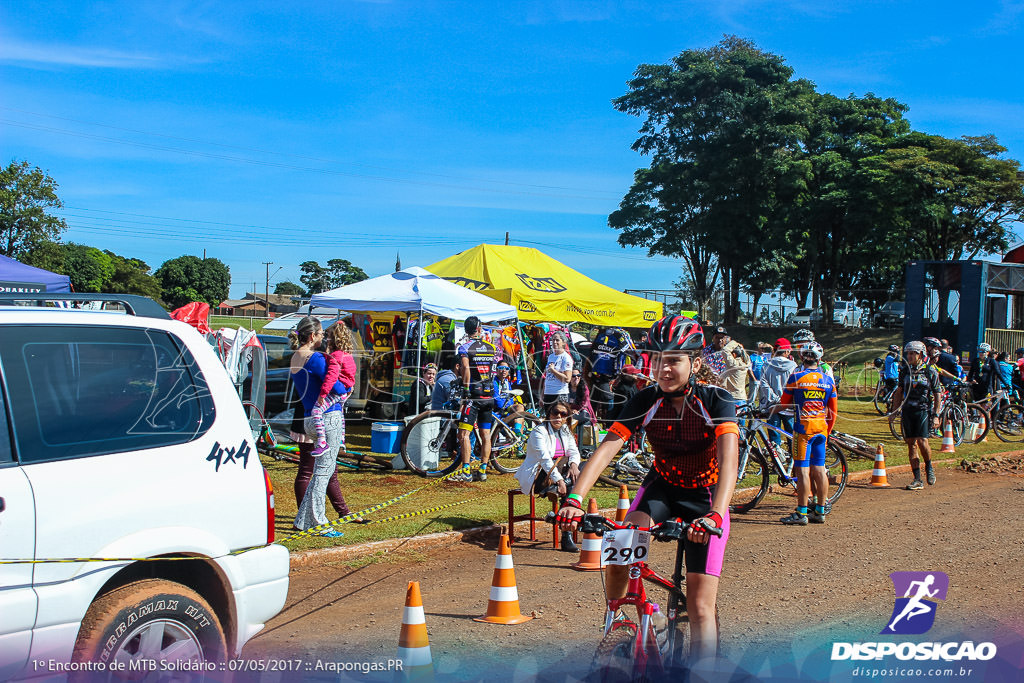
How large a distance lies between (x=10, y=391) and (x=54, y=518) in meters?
0.56

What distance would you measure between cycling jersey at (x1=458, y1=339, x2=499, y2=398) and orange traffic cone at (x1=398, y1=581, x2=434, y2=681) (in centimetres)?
711

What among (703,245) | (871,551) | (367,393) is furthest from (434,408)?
(703,245)

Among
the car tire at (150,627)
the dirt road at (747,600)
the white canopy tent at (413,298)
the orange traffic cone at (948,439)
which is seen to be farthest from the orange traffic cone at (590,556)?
the orange traffic cone at (948,439)

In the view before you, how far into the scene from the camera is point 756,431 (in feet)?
30.5

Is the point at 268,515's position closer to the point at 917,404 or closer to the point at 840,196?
the point at 917,404

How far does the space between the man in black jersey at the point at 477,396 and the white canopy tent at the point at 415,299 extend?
1672mm

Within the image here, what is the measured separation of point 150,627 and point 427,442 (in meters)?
7.82

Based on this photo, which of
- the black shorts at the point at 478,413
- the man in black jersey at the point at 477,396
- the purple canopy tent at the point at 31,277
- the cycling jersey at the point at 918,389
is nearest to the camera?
the cycling jersey at the point at 918,389

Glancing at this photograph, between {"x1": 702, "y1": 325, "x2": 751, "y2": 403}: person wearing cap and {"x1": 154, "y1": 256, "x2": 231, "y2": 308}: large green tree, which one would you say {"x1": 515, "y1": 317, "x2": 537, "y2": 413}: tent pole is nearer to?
{"x1": 702, "y1": 325, "x2": 751, "y2": 403}: person wearing cap

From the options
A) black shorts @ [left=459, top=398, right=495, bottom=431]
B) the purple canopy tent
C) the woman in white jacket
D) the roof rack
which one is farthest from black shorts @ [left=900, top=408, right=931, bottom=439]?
the purple canopy tent

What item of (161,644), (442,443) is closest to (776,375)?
(442,443)

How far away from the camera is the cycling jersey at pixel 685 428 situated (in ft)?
12.4

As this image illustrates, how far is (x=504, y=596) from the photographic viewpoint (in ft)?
17.8

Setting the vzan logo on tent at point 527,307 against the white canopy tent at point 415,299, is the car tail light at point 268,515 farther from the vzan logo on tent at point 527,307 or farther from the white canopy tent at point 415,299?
the vzan logo on tent at point 527,307
